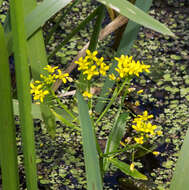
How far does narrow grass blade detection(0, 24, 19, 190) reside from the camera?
82 centimetres

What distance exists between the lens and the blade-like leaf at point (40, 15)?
1037 millimetres

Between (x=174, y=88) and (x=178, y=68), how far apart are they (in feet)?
0.47

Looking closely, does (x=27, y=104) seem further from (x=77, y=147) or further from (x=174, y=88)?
(x=174, y=88)

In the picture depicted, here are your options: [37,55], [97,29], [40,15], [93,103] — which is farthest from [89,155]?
[93,103]

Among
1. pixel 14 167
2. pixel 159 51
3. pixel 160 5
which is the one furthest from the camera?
pixel 160 5

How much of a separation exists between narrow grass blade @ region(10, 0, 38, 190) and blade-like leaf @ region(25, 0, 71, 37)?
0.89 feet

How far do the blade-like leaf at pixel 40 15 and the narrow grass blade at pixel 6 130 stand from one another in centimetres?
22

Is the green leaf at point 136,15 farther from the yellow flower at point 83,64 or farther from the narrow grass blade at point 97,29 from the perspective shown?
the narrow grass blade at point 97,29

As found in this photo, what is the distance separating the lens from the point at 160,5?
8.11 feet

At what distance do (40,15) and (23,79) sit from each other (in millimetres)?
307

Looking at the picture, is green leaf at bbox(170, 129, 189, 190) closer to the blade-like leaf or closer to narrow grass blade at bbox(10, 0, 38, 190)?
narrow grass blade at bbox(10, 0, 38, 190)

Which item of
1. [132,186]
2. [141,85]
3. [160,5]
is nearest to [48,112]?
[132,186]

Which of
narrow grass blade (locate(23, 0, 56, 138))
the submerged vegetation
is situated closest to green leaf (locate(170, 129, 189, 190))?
the submerged vegetation

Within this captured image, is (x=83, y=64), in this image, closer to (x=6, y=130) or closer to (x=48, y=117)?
(x=6, y=130)
